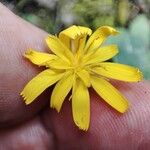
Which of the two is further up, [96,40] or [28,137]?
[96,40]

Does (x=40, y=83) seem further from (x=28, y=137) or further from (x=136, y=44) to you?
(x=136, y=44)

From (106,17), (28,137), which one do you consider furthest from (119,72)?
(106,17)

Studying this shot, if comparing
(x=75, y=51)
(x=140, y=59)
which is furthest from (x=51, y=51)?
(x=140, y=59)

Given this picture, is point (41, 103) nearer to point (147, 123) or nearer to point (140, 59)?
point (147, 123)

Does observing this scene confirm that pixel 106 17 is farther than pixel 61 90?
Yes

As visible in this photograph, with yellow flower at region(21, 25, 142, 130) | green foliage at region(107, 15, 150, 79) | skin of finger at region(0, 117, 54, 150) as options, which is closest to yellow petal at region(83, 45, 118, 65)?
yellow flower at region(21, 25, 142, 130)

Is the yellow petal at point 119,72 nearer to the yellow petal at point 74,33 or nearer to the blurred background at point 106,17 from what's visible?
the yellow petal at point 74,33
